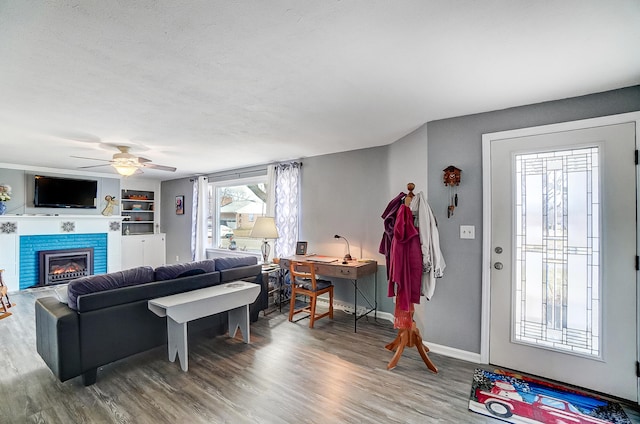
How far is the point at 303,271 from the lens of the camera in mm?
3777

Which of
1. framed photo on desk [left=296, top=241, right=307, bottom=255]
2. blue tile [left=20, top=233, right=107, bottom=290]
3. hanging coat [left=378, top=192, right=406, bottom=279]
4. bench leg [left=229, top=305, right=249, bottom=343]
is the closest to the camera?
hanging coat [left=378, top=192, right=406, bottom=279]

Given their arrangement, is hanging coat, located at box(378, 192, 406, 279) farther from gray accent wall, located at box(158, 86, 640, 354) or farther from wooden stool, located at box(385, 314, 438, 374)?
wooden stool, located at box(385, 314, 438, 374)

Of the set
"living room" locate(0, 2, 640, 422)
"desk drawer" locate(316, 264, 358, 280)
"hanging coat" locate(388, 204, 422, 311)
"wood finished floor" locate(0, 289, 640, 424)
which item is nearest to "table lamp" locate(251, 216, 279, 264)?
"living room" locate(0, 2, 640, 422)

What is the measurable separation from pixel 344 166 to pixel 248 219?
241cm

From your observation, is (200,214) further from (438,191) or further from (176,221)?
(438,191)

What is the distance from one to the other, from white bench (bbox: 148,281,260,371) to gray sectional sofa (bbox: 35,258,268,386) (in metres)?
0.14

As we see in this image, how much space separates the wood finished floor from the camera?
1.97 meters

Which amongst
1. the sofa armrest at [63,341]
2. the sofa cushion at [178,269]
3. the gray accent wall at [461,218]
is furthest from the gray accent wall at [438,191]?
the sofa armrest at [63,341]

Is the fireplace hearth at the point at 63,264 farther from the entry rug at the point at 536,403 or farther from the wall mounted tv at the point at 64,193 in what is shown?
the entry rug at the point at 536,403

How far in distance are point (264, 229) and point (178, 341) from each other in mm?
2060

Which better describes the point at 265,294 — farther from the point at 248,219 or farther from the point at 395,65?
the point at 395,65

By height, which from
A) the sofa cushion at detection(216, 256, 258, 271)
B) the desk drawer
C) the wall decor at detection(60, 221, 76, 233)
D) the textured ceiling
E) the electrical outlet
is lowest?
the desk drawer

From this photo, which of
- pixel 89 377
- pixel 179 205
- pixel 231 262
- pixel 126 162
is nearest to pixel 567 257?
pixel 231 262

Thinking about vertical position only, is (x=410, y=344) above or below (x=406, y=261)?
below
